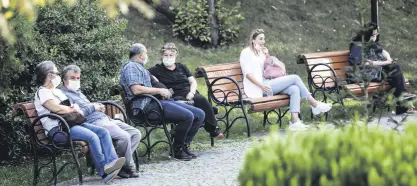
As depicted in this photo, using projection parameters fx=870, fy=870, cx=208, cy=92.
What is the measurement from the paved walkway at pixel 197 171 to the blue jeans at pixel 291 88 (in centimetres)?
130

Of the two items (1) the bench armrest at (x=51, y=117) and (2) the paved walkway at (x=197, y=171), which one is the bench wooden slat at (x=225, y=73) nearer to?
(2) the paved walkway at (x=197, y=171)

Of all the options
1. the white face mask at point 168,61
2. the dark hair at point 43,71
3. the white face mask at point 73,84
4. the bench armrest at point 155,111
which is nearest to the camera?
the dark hair at point 43,71

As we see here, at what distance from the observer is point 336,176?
4.20 m

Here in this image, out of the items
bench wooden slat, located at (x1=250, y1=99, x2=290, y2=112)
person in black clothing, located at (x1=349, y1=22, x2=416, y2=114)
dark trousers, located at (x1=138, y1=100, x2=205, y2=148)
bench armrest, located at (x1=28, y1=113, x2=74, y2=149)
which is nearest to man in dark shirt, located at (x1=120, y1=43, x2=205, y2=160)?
dark trousers, located at (x1=138, y1=100, x2=205, y2=148)

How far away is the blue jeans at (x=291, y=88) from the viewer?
1115 cm

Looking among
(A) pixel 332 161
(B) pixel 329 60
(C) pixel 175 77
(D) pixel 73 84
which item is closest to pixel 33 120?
(D) pixel 73 84

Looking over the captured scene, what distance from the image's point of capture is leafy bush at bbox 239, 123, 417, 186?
4.17 meters

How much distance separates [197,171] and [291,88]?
2.86m

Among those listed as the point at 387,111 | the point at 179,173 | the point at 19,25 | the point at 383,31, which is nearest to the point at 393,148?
the point at 179,173

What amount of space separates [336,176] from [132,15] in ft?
50.0

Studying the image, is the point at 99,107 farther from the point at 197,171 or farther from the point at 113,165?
the point at 197,171

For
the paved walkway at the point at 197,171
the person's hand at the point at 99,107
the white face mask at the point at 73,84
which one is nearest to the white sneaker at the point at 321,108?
the paved walkway at the point at 197,171

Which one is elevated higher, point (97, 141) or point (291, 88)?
point (291, 88)

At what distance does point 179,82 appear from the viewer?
401 inches
